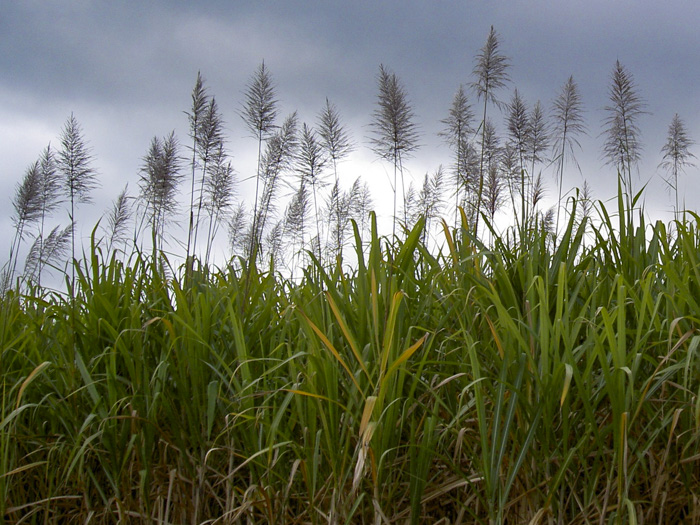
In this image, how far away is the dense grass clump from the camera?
1.46 meters

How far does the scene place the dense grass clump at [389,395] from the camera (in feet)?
4.77

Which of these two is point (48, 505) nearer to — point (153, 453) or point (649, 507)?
point (153, 453)

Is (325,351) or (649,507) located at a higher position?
(325,351)

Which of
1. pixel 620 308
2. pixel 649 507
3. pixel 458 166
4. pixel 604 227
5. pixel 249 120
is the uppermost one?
pixel 249 120

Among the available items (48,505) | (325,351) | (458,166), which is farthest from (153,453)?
(458,166)

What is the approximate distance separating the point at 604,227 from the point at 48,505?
1.96 meters

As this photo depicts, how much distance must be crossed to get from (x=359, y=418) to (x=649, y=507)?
2.45 feet

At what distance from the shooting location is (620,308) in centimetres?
143

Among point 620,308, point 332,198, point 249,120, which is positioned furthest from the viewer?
point 332,198

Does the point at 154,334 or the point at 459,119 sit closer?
the point at 154,334

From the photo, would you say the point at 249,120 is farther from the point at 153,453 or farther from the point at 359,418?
the point at 359,418

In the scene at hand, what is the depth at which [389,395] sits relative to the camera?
1513mm

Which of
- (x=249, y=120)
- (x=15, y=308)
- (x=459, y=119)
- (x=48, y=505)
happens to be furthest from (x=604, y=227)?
(x=15, y=308)

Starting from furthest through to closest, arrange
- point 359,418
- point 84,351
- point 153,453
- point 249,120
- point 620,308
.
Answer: point 249,120
point 84,351
point 153,453
point 359,418
point 620,308
